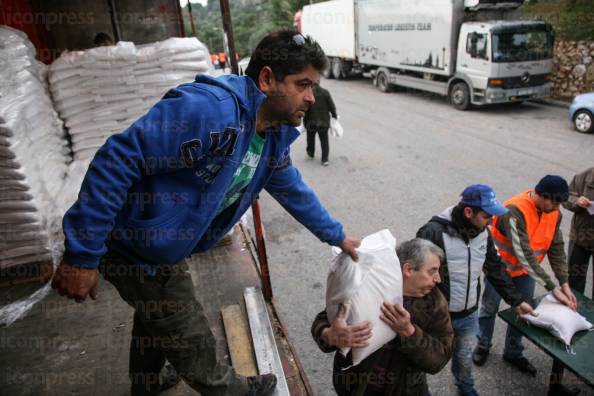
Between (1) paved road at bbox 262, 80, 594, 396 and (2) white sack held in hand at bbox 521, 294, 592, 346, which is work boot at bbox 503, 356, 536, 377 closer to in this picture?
(1) paved road at bbox 262, 80, 594, 396

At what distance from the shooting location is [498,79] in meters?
10.9

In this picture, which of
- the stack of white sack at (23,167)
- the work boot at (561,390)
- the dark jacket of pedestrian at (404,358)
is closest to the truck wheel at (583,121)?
the work boot at (561,390)

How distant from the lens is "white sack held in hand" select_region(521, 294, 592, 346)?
2586 millimetres

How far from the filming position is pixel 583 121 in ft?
30.0

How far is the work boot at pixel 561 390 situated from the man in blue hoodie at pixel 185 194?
6.88 feet

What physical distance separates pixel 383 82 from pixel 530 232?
44.2 ft

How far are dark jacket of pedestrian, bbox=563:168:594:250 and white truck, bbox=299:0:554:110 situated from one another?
804 centimetres

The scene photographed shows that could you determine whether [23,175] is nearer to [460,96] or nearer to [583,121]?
[583,121]

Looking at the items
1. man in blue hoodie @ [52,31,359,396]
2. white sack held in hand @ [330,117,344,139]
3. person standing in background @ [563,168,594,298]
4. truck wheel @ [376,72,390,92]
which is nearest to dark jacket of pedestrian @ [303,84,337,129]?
white sack held in hand @ [330,117,344,139]

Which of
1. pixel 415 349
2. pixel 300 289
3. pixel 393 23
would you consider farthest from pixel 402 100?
pixel 415 349

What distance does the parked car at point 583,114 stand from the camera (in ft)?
29.4

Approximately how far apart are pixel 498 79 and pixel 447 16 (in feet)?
7.55

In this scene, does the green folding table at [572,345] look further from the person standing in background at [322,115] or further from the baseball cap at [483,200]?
the person standing in background at [322,115]

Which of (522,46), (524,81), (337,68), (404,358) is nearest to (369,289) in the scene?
(404,358)
